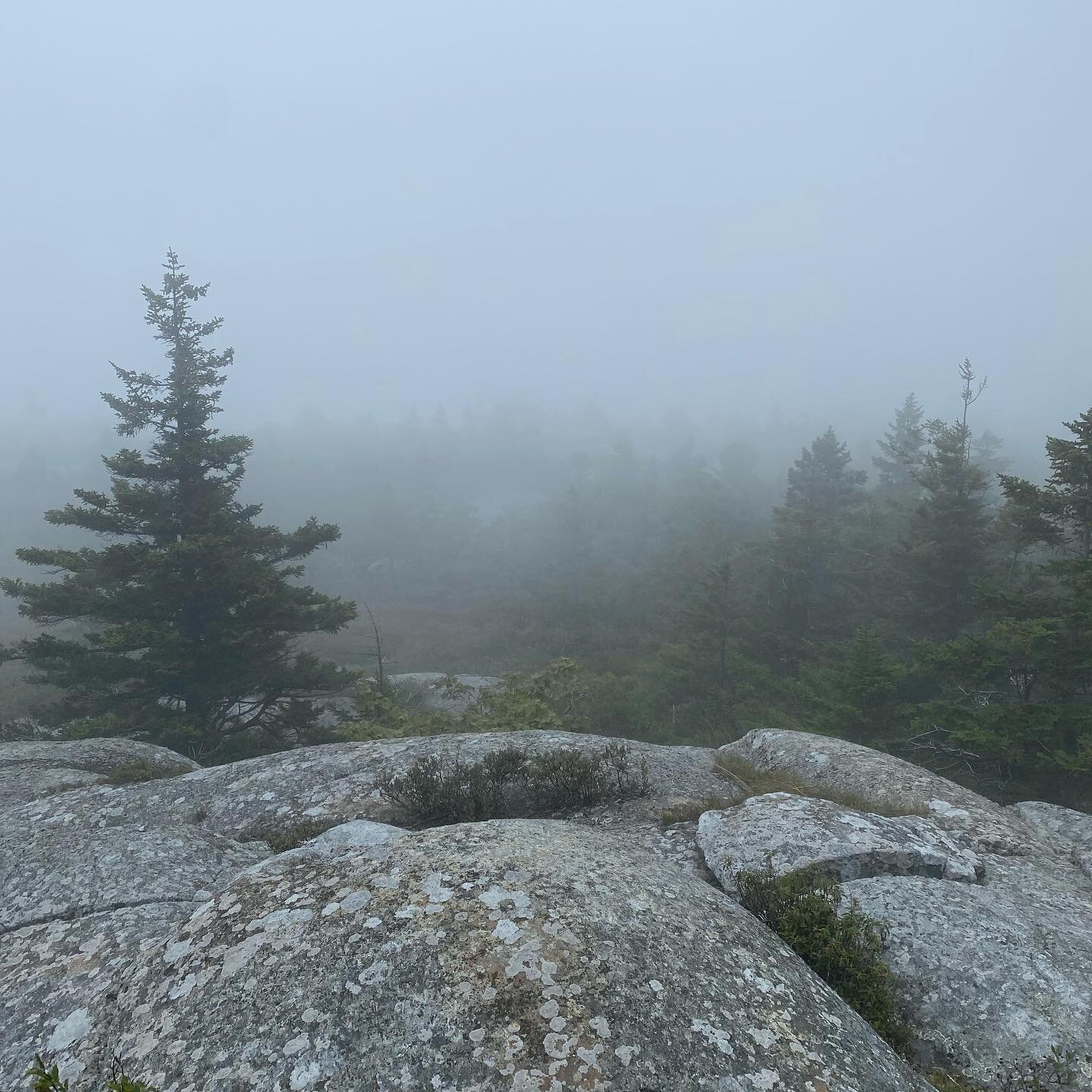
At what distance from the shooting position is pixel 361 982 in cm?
291

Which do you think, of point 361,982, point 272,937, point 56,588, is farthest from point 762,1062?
point 56,588

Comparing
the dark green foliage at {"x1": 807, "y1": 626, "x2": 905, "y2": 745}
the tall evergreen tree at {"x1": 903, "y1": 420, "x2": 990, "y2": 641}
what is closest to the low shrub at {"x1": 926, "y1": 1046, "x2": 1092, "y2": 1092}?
the dark green foliage at {"x1": 807, "y1": 626, "x2": 905, "y2": 745}

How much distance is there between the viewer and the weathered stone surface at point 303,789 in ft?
21.1

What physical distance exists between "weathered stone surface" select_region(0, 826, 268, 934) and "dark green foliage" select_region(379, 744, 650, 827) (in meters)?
1.55

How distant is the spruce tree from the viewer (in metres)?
14.2

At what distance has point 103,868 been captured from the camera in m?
4.72

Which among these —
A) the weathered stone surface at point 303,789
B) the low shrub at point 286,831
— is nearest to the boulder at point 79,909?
the low shrub at point 286,831

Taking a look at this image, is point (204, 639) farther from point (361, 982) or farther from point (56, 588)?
point (361, 982)

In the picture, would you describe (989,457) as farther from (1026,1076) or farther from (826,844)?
(1026,1076)

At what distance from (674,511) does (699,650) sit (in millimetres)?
27552

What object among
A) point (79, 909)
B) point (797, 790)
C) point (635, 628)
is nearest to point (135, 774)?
Result: point (79, 909)

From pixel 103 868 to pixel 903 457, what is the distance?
43.4m

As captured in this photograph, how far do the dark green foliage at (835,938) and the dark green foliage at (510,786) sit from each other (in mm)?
2611

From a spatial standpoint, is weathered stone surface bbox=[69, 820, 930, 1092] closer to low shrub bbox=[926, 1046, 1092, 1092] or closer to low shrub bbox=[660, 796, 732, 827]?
low shrub bbox=[926, 1046, 1092, 1092]
